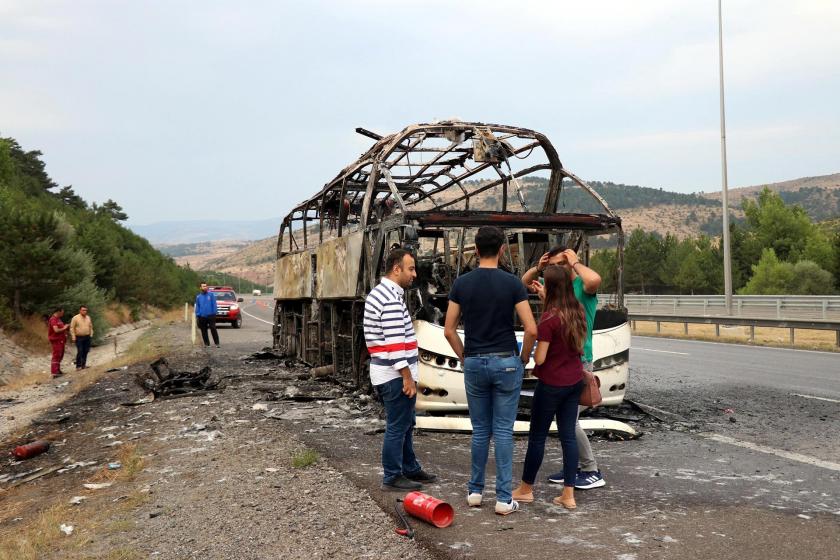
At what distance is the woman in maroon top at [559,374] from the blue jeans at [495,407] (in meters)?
0.30

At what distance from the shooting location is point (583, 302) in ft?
20.4

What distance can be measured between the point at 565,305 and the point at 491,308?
62cm

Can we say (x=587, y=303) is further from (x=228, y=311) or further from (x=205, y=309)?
(x=228, y=311)

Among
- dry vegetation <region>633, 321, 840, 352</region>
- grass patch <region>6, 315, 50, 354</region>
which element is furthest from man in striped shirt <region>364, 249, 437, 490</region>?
grass patch <region>6, 315, 50, 354</region>

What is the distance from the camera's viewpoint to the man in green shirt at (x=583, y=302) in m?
5.94

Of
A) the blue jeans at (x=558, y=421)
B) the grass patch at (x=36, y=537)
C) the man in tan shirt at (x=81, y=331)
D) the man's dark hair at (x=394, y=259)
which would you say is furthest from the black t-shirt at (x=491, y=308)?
the man in tan shirt at (x=81, y=331)

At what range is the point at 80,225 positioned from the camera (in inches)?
1964

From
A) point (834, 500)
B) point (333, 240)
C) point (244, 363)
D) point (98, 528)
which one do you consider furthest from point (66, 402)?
point (834, 500)

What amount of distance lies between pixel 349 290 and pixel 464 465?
4448 millimetres

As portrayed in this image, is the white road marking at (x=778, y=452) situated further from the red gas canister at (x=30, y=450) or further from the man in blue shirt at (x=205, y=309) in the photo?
the man in blue shirt at (x=205, y=309)

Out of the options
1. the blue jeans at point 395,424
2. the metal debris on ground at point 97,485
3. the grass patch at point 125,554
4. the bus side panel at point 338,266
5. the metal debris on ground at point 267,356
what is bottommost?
the metal debris on ground at point 267,356

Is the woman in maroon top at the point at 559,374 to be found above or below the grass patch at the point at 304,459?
above

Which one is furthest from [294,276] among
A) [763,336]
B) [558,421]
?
[763,336]

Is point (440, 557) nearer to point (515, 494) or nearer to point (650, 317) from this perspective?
point (515, 494)
